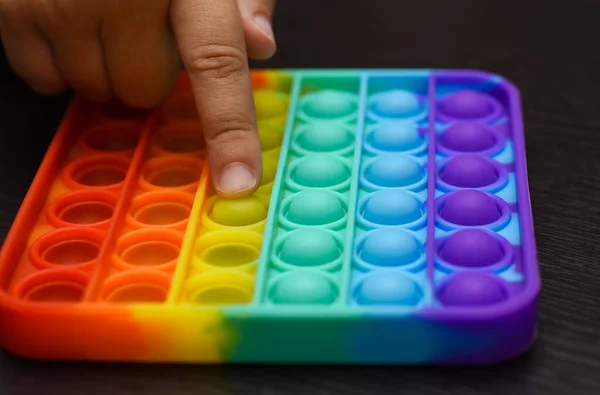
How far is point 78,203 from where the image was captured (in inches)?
33.8

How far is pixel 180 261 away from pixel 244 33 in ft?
0.91

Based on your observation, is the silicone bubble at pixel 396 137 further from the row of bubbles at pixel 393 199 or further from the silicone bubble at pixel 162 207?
the silicone bubble at pixel 162 207

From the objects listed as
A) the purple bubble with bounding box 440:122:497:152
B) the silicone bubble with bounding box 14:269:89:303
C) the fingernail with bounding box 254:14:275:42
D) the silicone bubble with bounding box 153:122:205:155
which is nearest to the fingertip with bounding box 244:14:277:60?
the fingernail with bounding box 254:14:275:42

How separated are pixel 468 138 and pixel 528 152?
0.29 feet

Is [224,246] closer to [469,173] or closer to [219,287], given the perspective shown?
[219,287]

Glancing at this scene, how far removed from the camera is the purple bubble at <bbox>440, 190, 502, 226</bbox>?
785 mm

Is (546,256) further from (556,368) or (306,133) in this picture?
(306,133)

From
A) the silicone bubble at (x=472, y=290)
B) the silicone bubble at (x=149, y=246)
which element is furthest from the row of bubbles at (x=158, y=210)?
the silicone bubble at (x=472, y=290)

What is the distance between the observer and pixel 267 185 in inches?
34.1

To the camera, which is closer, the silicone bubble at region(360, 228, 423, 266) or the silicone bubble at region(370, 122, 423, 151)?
the silicone bubble at region(360, 228, 423, 266)

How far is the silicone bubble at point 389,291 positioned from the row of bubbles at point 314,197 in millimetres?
25

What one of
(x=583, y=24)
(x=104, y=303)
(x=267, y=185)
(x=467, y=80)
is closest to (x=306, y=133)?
(x=267, y=185)

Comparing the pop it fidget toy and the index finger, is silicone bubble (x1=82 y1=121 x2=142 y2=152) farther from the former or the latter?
the index finger

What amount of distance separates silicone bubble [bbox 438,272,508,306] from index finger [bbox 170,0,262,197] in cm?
22
